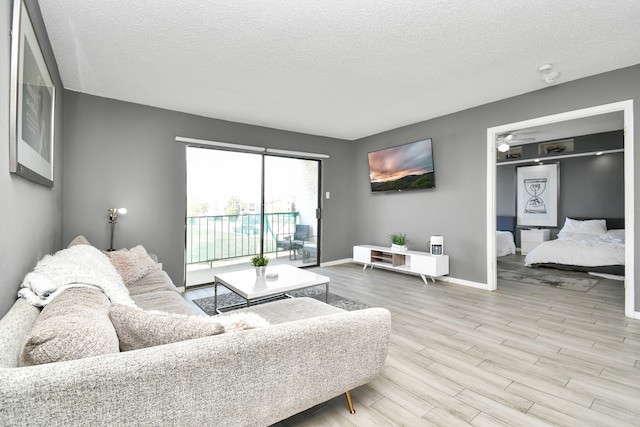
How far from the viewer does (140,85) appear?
3.20 meters

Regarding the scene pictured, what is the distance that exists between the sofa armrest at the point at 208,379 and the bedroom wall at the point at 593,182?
7.03m

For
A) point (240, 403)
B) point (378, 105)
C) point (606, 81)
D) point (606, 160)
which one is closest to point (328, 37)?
point (378, 105)

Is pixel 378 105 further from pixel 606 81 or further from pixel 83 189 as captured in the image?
pixel 83 189

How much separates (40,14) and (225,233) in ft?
11.3

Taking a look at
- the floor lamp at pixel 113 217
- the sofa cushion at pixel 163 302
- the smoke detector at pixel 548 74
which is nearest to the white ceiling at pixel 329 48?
the smoke detector at pixel 548 74

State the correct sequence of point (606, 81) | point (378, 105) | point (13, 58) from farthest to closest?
1. point (378, 105)
2. point (606, 81)
3. point (13, 58)

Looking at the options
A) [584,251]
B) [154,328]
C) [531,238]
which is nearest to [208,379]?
[154,328]

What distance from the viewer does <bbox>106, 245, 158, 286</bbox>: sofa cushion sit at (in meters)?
2.70

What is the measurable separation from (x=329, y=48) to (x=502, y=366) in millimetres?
2773

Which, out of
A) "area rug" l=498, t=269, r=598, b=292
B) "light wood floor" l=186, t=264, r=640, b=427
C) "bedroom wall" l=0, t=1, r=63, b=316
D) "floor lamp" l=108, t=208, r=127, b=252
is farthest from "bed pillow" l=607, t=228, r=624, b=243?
"floor lamp" l=108, t=208, r=127, b=252

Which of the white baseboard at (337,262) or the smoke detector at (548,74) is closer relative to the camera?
the smoke detector at (548,74)

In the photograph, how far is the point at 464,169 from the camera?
4227 millimetres

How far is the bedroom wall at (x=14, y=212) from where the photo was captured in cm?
128

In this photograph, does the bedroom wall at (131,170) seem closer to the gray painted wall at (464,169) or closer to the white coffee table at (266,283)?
the white coffee table at (266,283)
